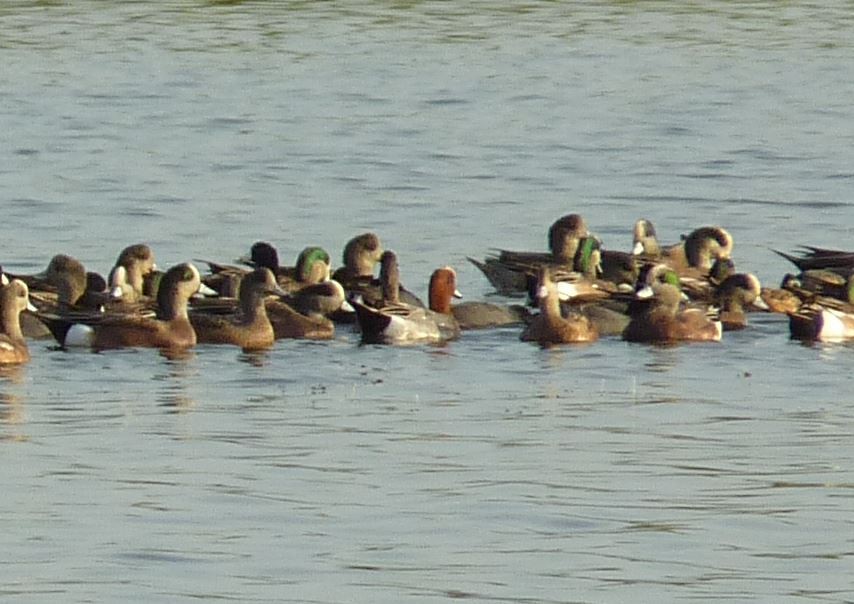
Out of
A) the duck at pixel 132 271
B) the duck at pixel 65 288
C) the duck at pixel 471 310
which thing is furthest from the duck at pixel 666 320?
the duck at pixel 65 288

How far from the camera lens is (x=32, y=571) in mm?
11531

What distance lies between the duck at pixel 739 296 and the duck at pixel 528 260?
1748mm

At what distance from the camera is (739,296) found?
785 inches

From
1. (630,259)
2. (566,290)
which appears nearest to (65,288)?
(566,290)

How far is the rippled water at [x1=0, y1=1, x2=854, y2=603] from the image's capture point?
1182cm

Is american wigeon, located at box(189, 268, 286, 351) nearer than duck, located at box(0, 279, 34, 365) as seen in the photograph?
No

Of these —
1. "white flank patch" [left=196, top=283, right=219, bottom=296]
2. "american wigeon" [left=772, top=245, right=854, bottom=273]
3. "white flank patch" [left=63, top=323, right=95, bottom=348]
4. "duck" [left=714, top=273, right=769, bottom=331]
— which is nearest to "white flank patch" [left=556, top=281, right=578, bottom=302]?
"duck" [left=714, top=273, right=769, bottom=331]

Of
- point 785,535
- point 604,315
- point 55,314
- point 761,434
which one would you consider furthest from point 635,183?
point 785,535

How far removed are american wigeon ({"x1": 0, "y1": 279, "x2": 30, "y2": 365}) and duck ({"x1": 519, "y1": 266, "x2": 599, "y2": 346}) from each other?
335 cm

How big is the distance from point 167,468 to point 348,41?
2792 cm

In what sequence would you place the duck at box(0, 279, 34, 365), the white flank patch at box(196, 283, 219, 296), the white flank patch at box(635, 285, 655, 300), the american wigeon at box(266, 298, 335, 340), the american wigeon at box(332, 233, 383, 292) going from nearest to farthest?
the duck at box(0, 279, 34, 365)
the american wigeon at box(266, 298, 335, 340)
the white flank patch at box(635, 285, 655, 300)
the white flank patch at box(196, 283, 219, 296)
the american wigeon at box(332, 233, 383, 292)

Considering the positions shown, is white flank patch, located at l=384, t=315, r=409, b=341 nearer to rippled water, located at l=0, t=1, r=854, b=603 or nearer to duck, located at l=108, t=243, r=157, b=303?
rippled water, located at l=0, t=1, r=854, b=603

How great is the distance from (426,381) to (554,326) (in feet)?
6.56

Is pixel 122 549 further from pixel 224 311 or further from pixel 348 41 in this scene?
pixel 348 41
